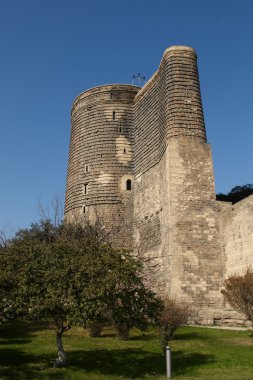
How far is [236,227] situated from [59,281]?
11.2 metres

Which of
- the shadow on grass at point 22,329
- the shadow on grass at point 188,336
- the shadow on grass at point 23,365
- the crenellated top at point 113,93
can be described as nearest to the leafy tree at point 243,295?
the shadow on grass at point 188,336

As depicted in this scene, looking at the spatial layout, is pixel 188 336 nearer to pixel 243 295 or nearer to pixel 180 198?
pixel 243 295

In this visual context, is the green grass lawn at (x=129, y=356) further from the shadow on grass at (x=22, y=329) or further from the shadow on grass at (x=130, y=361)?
the shadow on grass at (x=22, y=329)

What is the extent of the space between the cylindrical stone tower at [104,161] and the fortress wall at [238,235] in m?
7.59

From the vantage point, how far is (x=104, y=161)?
27.6 metres

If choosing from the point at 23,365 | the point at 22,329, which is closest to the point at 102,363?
the point at 23,365

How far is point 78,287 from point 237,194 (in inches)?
1229

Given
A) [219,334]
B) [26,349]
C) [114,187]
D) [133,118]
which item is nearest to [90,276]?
[26,349]

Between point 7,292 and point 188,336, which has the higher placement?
point 7,292

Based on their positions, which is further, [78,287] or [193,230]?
[193,230]

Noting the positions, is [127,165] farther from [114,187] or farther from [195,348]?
[195,348]

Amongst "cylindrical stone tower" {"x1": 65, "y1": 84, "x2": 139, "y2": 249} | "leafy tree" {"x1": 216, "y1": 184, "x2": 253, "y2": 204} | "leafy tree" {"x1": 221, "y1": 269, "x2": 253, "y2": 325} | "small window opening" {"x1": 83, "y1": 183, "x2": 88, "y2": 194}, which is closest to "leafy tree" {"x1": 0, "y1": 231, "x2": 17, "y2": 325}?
"leafy tree" {"x1": 221, "y1": 269, "x2": 253, "y2": 325}

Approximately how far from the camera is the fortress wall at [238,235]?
17562 millimetres

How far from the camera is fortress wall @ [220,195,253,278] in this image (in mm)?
17562
